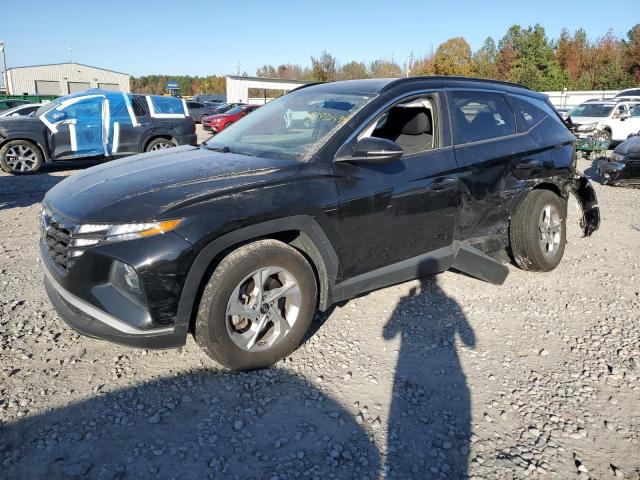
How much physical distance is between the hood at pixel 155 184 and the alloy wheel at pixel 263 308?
22.6 inches

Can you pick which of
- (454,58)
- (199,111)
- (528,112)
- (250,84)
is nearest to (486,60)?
(454,58)

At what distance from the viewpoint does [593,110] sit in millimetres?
15852

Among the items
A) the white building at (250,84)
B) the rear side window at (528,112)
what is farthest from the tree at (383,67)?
the rear side window at (528,112)

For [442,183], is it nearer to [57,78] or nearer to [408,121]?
[408,121]

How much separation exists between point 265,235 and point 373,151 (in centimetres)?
89

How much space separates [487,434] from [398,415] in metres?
0.47

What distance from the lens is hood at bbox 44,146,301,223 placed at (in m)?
2.57

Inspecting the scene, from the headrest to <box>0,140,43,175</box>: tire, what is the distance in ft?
28.8

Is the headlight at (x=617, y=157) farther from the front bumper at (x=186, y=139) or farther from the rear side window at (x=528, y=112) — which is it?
the front bumper at (x=186, y=139)

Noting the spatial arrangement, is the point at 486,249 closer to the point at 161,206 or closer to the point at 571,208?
the point at 161,206

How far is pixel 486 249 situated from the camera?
418 cm

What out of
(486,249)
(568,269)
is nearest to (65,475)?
(486,249)

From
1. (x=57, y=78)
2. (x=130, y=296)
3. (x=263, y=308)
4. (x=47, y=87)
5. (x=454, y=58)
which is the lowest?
(x=263, y=308)

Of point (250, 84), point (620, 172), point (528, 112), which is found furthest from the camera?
point (250, 84)
